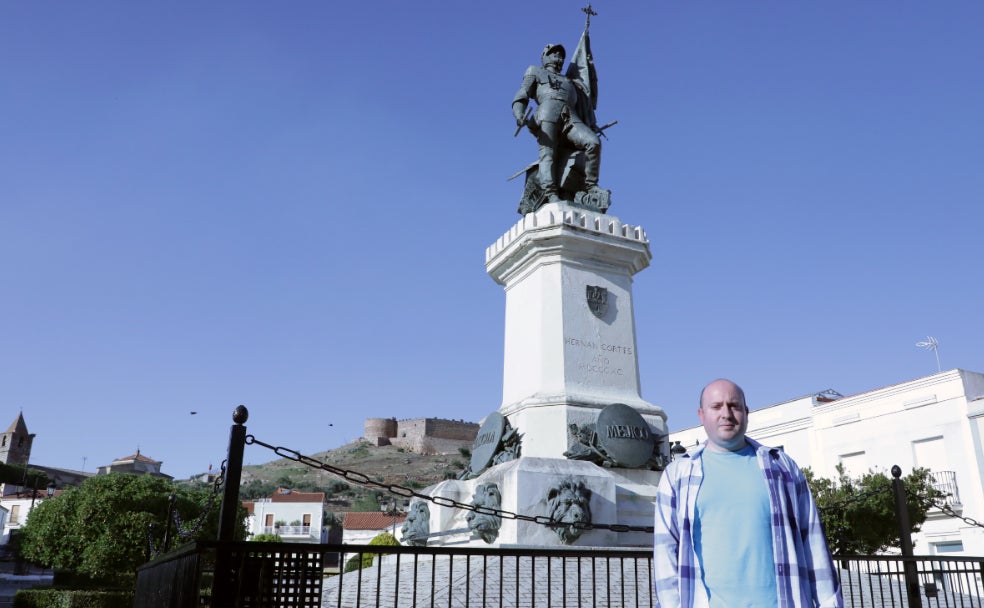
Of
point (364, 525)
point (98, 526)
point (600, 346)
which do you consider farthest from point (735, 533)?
point (364, 525)

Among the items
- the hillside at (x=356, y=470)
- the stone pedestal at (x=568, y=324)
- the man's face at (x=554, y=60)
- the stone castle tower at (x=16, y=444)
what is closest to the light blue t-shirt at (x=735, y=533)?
the stone pedestal at (x=568, y=324)

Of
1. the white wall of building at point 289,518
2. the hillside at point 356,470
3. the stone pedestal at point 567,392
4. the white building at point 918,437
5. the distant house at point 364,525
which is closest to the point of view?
the stone pedestal at point 567,392

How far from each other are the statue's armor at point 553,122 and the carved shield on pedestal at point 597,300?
63.2 inches

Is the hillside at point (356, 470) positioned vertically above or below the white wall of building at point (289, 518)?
above

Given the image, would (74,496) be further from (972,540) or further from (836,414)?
(972,540)

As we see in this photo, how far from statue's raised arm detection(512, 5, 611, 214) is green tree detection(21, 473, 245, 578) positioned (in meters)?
25.9

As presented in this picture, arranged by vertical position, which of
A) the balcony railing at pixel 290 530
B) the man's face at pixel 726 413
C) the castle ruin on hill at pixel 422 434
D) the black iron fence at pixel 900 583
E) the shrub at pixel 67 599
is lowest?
the shrub at pixel 67 599

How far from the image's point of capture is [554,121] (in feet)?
35.7

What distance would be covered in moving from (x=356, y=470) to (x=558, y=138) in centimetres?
8268

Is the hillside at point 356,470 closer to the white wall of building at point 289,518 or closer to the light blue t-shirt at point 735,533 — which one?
the white wall of building at point 289,518

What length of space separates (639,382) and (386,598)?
4.33 meters

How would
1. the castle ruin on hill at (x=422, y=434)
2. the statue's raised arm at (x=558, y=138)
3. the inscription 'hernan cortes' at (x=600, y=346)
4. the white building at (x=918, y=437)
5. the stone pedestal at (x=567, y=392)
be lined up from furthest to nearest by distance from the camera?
the castle ruin on hill at (x=422, y=434) → the white building at (x=918, y=437) → the statue's raised arm at (x=558, y=138) → the inscription 'hernan cortes' at (x=600, y=346) → the stone pedestal at (x=567, y=392)

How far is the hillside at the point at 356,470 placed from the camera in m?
93.3

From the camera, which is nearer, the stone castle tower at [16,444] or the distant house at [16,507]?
the distant house at [16,507]
